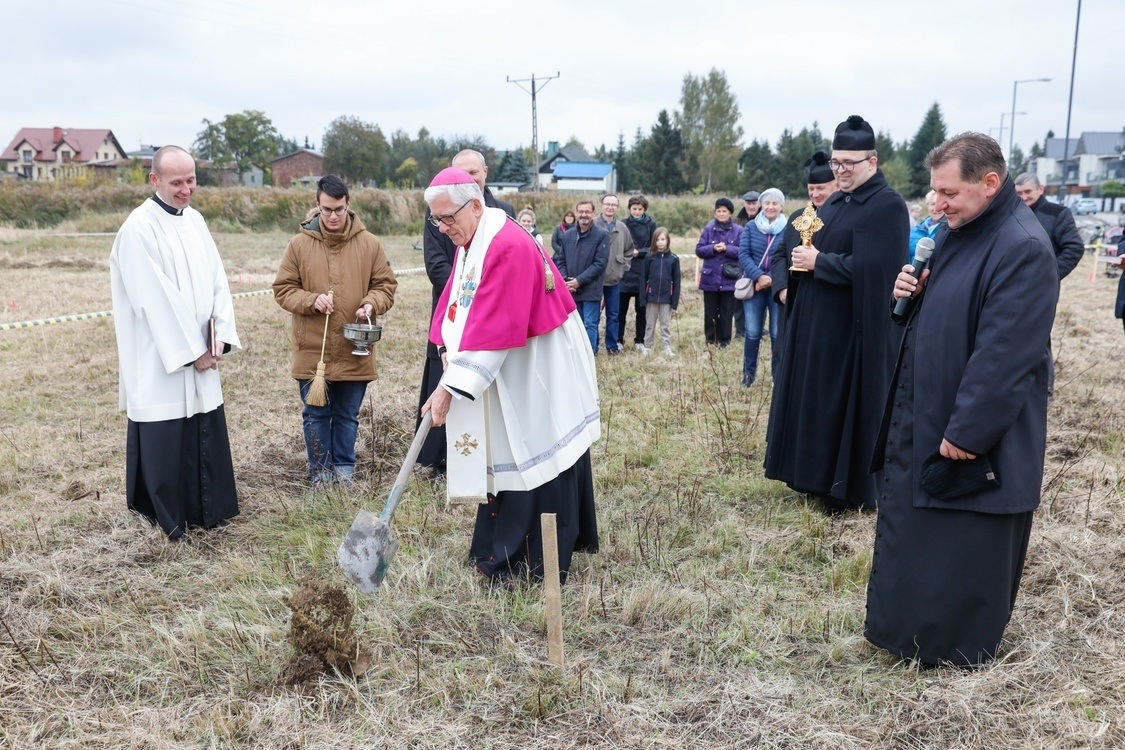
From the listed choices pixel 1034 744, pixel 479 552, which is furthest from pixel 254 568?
pixel 1034 744

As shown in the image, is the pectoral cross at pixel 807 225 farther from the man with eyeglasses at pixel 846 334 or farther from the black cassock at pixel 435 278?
the black cassock at pixel 435 278

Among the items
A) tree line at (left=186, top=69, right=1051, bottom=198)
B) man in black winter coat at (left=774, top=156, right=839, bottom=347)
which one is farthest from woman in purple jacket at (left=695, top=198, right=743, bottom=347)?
tree line at (left=186, top=69, right=1051, bottom=198)

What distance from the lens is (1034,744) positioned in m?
2.92

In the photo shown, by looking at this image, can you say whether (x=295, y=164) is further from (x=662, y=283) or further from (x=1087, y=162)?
(x=662, y=283)

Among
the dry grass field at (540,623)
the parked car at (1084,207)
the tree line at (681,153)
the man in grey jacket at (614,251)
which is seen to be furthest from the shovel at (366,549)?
the parked car at (1084,207)

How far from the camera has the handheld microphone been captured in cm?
343

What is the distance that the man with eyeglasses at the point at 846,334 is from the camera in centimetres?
488

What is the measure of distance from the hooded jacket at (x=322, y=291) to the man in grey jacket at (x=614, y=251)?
479 centimetres

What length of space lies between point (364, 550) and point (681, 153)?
58995 mm

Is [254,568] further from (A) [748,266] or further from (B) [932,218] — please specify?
(B) [932,218]

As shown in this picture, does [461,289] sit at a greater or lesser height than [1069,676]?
greater

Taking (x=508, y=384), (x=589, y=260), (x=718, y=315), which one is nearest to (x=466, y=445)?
(x=508, y=384)

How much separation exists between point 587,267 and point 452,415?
231 inches

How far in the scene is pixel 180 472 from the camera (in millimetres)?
4754
